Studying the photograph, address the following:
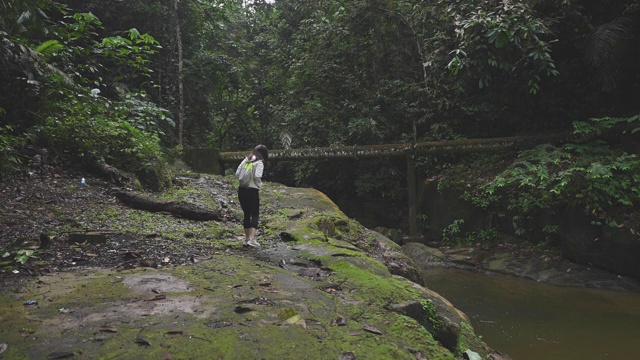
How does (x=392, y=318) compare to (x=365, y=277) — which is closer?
(x=392, y=318)

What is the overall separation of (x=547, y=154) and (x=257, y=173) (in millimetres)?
8041

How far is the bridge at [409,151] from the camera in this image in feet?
36.1

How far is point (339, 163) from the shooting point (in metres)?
14.5

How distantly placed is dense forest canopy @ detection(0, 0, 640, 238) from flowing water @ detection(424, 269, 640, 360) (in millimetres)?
4261

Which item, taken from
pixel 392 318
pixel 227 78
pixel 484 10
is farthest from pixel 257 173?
pixel 227 78

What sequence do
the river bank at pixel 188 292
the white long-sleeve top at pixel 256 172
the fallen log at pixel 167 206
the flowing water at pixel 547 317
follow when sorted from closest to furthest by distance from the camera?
A: the river bank at pixel 188 292, the flowing water at pixel 547 317, the white long-sleeve top at pixel 256 172, the fallen log at pixel 167 206

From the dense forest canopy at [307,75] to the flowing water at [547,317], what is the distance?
4.26 meters

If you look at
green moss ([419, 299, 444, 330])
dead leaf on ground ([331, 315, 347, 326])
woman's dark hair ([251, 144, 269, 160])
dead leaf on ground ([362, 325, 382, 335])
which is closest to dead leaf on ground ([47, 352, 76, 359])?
dead leaf on ground ([331, 315, 347, 326])

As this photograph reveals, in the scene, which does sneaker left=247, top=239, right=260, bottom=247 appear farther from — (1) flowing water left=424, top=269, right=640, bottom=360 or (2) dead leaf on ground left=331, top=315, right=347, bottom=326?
(1) flowing water left=424, top=269, right=640, bottom=360

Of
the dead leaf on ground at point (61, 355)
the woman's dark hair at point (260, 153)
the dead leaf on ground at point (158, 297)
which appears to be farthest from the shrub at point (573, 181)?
the dead leaf on ground at point (61, 355)

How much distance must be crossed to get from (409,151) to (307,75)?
209 inches

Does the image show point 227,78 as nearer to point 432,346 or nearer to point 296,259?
point 296,259

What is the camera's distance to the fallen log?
20.7ft

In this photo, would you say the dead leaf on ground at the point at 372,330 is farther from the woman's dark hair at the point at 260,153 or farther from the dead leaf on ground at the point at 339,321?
the woman's dark hair at the point at 260,153
